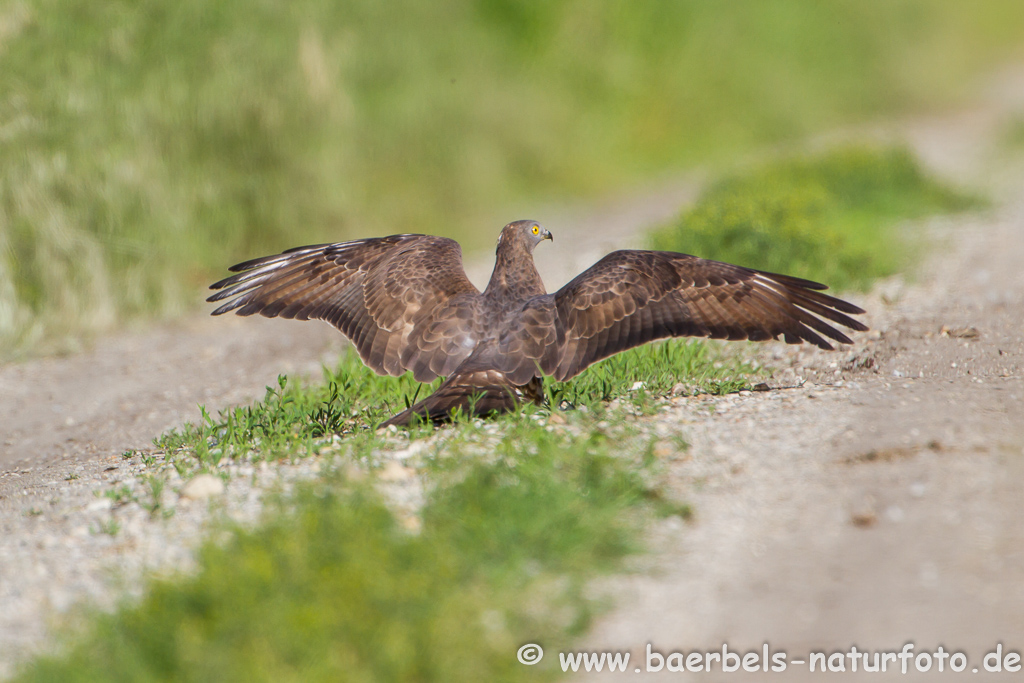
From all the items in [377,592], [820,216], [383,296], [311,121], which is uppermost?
[311,121]

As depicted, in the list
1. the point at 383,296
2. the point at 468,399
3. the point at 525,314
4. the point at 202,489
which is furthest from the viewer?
the point at 383,296

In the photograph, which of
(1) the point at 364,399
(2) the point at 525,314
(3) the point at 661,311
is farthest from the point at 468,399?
(1) the point at 364,399

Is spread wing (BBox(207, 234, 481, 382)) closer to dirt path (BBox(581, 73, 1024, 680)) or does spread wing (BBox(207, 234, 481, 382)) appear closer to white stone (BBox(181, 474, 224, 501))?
white stone (BBox(181, 474, 224, 501))

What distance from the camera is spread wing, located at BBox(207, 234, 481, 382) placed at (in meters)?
4.67

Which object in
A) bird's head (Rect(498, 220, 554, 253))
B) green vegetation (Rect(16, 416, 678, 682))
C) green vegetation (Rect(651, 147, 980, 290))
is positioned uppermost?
green vegetation (Rect(651, 147, 980, 290))

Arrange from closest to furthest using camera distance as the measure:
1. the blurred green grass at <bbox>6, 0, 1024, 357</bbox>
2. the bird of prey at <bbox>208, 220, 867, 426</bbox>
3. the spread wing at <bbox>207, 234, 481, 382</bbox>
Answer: the bird of prey at <bbox>208, 220, 867, 426</bbox>, the spread wing at <bbox>207, 234, 481, 382</bbox>, the blurred green grass at <bbox>6, 0, 1024, 357</bbox>

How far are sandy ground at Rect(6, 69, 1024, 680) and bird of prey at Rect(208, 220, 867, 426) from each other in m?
0.37

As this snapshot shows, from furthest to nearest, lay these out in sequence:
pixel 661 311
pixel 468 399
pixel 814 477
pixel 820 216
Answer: pixel 820 216 < pixel 661 311 < pixel 468 399 < pixel 814 477

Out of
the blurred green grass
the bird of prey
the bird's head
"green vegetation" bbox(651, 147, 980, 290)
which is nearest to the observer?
the bird of prey

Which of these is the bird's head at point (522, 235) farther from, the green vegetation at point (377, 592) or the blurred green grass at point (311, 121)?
the blurred green grass at point (311, 121)

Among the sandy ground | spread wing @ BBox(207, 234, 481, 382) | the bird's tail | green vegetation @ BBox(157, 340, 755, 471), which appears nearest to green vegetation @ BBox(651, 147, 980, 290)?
the sandy ground

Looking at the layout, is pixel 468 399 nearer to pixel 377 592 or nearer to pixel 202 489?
pixel 202 489

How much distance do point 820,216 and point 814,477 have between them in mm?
5069

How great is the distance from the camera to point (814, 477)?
12.1ft
